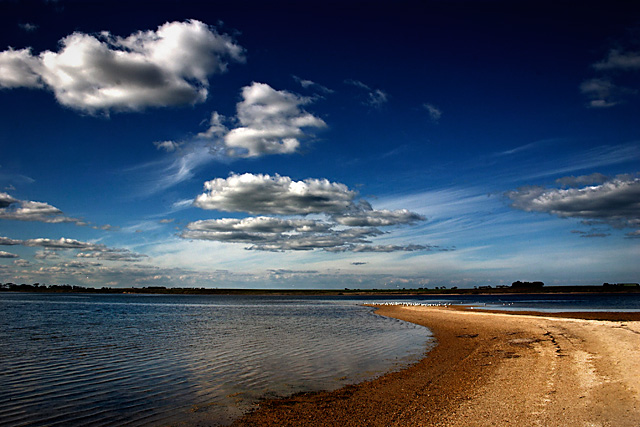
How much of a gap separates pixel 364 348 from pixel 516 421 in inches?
586

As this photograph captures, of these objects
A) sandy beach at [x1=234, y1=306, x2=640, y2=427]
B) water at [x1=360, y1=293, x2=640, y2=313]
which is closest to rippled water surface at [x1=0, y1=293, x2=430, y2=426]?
sandy beach at [x1=234, y1=306, x2=640, y2=427]

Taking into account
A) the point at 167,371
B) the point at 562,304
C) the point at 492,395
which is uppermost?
the point at 492,395

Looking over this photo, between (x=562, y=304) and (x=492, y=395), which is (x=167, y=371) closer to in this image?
(x=492, y=395)

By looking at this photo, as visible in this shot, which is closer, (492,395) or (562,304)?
(492,395)

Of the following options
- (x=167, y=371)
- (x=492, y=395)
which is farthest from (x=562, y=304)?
(x=167, y=371)

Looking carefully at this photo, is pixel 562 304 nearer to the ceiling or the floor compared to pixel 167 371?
nearer to the floor

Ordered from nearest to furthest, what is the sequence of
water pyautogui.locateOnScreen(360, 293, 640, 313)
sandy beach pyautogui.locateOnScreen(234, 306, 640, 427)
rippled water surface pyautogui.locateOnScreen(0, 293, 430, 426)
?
sandy beach pyautogui.locateOnScreen(234, 306, 640, 427)
rippled water surface pyautogui.locateOnScreen(0, 293, 430, 426)
water pyautogui.locateOnScreen(360, 293, 640, 313)

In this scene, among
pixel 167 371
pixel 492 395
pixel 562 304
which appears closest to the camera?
pixel 492 395

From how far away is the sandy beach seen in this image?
10.5m

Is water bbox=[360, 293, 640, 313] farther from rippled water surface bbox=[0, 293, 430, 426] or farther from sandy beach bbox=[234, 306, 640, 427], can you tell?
rippled water surface bbox=[0, 293, 430, 426]

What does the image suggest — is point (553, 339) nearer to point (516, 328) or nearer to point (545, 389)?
point (516, 328)

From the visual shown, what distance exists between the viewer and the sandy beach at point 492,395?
1050 cm

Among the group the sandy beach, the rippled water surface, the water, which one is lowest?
the water

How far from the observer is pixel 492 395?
12750mm
